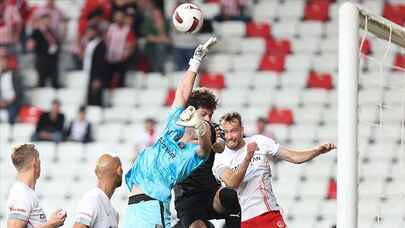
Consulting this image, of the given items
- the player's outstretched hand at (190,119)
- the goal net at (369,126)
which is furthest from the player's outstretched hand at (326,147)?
the player's outstretched hand at (190,119)

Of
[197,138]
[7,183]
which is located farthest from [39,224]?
[7,183]

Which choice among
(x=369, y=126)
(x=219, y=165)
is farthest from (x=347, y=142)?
(x=369, y=126)

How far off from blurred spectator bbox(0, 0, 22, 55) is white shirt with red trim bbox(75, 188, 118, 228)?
1006 cm

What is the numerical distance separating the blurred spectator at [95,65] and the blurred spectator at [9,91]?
3.53 ft

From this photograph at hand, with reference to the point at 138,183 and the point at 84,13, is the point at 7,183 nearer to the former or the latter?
the point at 84,13

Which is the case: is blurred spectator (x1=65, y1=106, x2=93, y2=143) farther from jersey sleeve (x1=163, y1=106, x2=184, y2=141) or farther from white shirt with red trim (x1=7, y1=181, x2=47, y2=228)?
jersey sleeve (x1=163, y1=106, x2=184, y2=141)

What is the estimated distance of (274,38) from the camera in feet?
55.3

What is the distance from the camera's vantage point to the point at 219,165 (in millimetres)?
8484

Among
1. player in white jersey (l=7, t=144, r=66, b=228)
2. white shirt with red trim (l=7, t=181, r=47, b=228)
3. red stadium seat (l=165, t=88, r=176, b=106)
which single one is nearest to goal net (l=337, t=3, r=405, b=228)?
player in white jersey (l=7, t=144, r=66, b=228)

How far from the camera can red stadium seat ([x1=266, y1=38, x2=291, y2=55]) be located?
16609mm

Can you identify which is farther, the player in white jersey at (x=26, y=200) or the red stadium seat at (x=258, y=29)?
the red stadium seat at (x=258, y=29)

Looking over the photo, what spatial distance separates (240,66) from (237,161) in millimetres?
8230

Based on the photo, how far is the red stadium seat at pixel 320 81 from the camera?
16016 mm

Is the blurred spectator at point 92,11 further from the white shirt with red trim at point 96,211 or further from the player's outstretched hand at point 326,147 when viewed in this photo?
the white shirt with red trim at point 96,211
